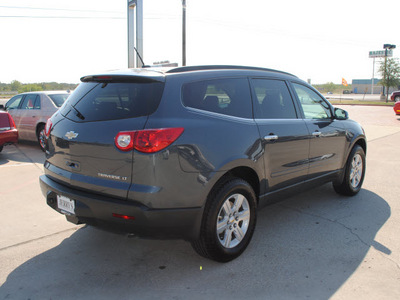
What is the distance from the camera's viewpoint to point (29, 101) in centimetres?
955

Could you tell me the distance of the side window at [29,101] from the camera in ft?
31.0

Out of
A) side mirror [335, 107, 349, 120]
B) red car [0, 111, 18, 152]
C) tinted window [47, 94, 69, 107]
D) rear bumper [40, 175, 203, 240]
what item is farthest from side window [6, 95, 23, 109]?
side mirror [335, 107, 349, 120]

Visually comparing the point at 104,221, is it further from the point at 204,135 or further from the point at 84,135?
the point at 204,135

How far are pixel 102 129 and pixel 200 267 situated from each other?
4.87 feet

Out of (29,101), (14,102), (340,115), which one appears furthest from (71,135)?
(14,102)

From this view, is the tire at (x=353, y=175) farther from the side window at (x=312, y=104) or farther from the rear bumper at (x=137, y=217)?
the rear bumper at (x=137, y=217)

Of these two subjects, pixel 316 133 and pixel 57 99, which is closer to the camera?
pixel 316 133

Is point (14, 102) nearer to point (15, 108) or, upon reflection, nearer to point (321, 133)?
point (15, 108)

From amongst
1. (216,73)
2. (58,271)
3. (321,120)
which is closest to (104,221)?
(58,271)

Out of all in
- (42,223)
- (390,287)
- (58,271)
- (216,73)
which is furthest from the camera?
(42,223)

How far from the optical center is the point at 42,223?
13.8 ft

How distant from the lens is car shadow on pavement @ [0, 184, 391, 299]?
9.30 ft

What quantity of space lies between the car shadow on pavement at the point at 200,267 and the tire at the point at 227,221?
0.47 feet

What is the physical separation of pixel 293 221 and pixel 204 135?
6.57ft
